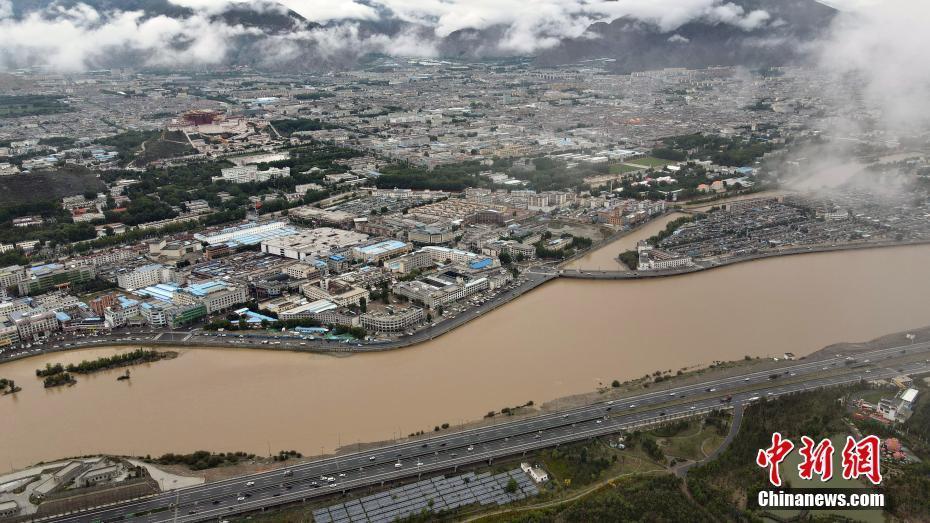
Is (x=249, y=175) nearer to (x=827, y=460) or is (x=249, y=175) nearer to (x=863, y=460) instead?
(x=827, y=460)

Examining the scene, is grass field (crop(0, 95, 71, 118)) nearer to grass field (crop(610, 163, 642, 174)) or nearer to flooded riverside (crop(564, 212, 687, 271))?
grass field (crop(610, 163, 642, 174))

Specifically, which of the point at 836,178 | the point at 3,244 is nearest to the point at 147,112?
the point at 3,244

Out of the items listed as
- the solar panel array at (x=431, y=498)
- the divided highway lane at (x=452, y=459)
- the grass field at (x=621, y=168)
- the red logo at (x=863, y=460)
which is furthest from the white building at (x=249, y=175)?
the red logo at (x=863, y=460)

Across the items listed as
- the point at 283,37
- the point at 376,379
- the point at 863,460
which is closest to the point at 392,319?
the point at 376,379

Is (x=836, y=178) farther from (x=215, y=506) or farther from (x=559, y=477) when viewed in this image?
(x=215, y=506)

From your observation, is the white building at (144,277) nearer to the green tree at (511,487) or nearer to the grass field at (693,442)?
the green tree at (511,487)

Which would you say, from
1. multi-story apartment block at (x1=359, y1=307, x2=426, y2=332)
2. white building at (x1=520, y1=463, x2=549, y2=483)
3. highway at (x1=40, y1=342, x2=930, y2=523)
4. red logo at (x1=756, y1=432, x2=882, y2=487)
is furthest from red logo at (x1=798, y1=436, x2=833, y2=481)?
multi-story apartment block at (x1=359, y1=307, x2=426, y2=332)

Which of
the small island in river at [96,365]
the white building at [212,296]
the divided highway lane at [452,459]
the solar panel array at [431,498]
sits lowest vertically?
the solar panel array at [431,498]
